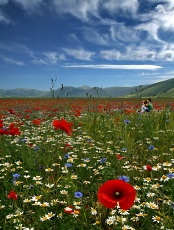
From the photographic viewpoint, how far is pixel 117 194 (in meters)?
1.97

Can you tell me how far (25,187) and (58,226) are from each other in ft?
3.70

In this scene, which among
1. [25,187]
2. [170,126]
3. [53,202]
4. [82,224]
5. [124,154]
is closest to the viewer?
[82,224]

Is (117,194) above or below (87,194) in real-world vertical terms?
above

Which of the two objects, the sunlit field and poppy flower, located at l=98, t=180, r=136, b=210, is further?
the sunlit field

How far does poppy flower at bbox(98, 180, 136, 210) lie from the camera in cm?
182

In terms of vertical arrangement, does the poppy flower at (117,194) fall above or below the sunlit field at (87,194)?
above

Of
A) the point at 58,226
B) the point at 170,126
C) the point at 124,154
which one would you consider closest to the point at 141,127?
the point at 170,126

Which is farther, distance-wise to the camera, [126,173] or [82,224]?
[126,173]

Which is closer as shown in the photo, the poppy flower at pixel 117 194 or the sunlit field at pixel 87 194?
the poppy flower at pixel 117 194

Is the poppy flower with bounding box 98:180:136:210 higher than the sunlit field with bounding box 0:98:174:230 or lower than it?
higher

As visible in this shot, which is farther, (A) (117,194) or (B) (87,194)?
(B) (87,194)

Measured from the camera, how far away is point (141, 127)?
29.5 ft

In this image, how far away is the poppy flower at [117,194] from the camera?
1.82 m

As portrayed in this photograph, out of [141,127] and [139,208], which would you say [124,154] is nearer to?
[139,208]
